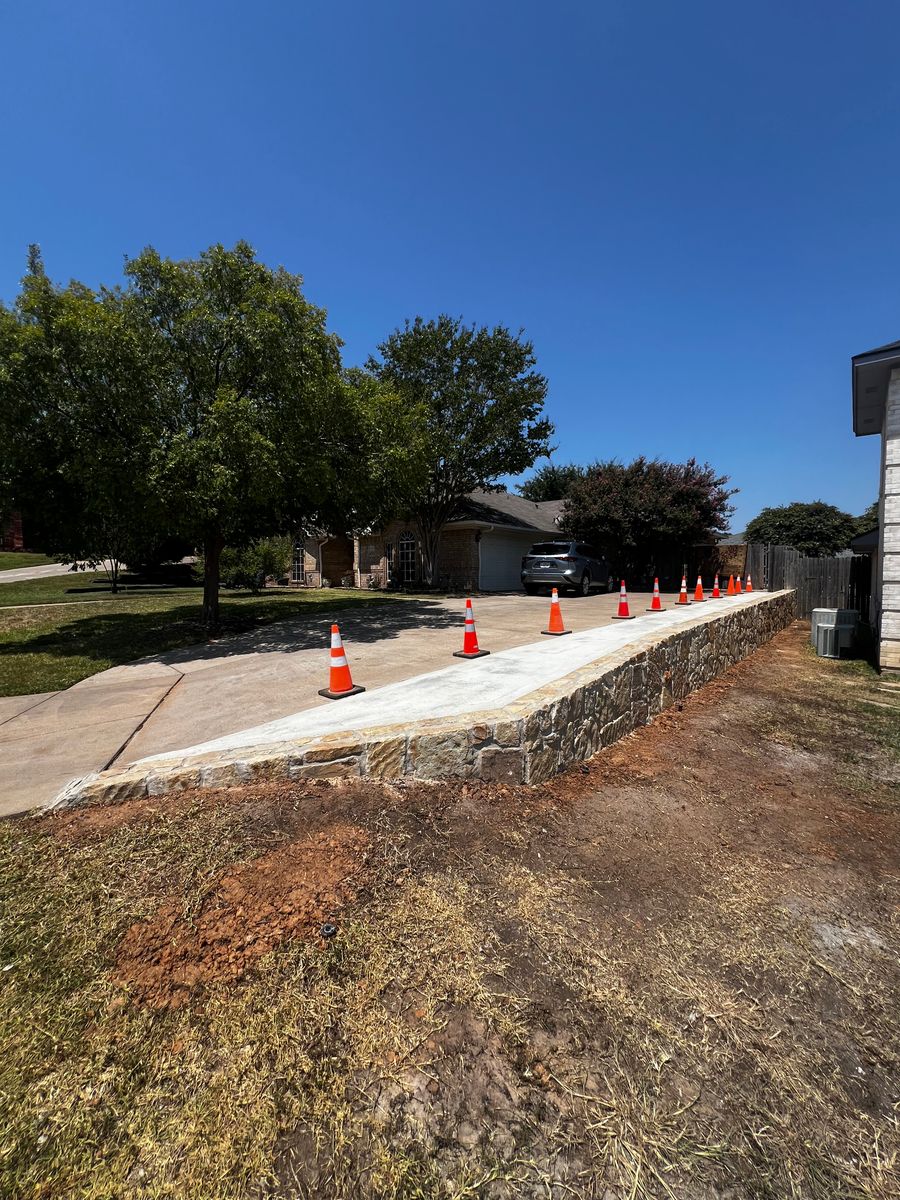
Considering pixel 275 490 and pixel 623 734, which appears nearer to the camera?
pixel 623 734

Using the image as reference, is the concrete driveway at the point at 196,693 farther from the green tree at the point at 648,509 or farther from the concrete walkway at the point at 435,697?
the green tree at the point at 648,509

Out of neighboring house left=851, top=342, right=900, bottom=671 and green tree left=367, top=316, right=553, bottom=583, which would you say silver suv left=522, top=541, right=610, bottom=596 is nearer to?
green tree left=367, top=316, right=553, bottom=583

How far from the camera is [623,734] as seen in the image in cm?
484

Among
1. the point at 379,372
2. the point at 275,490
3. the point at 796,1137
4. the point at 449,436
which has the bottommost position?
the point at 796,1137

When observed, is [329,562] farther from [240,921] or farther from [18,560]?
[240,921]

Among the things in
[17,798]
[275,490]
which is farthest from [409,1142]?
[275,490]

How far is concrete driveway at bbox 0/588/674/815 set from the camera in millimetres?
3895

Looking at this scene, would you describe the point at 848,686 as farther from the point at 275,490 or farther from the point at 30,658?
the point at 30,658

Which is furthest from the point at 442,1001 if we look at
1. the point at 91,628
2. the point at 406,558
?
the point at 406,558

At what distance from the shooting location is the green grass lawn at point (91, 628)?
706 centimetres

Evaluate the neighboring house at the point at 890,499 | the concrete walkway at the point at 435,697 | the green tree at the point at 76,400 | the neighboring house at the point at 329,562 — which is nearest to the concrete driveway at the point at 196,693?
the concrete walkway at the point at 435,697

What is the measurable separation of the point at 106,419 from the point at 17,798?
21.8 feet

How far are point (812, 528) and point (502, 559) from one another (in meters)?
35.3

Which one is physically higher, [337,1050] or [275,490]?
[275,490]
